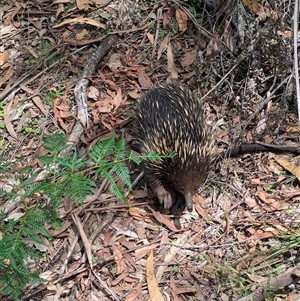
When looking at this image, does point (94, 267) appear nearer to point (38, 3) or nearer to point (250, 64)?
point (250, 64)

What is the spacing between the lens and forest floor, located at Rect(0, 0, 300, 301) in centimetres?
345

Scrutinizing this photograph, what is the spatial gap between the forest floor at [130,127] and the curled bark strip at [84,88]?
2cm

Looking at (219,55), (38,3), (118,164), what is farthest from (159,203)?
(38,3)

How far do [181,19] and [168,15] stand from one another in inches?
5.3

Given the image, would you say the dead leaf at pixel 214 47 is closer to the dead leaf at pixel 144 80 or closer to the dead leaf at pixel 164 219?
the dead leaf at pixel 144 80

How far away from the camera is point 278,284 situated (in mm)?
3176

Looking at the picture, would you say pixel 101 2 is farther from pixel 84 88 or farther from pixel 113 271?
pixel 113 271

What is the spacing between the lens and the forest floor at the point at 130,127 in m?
3.45

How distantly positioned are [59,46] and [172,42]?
1.03 m

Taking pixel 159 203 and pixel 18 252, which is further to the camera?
pixel 159 203

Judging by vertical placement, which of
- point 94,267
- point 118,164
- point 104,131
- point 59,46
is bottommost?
point 94,267

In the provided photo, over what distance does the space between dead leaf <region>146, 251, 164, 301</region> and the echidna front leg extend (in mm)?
391

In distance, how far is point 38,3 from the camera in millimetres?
5074

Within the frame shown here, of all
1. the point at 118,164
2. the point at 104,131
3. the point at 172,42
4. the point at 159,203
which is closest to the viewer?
the point at 118,164
